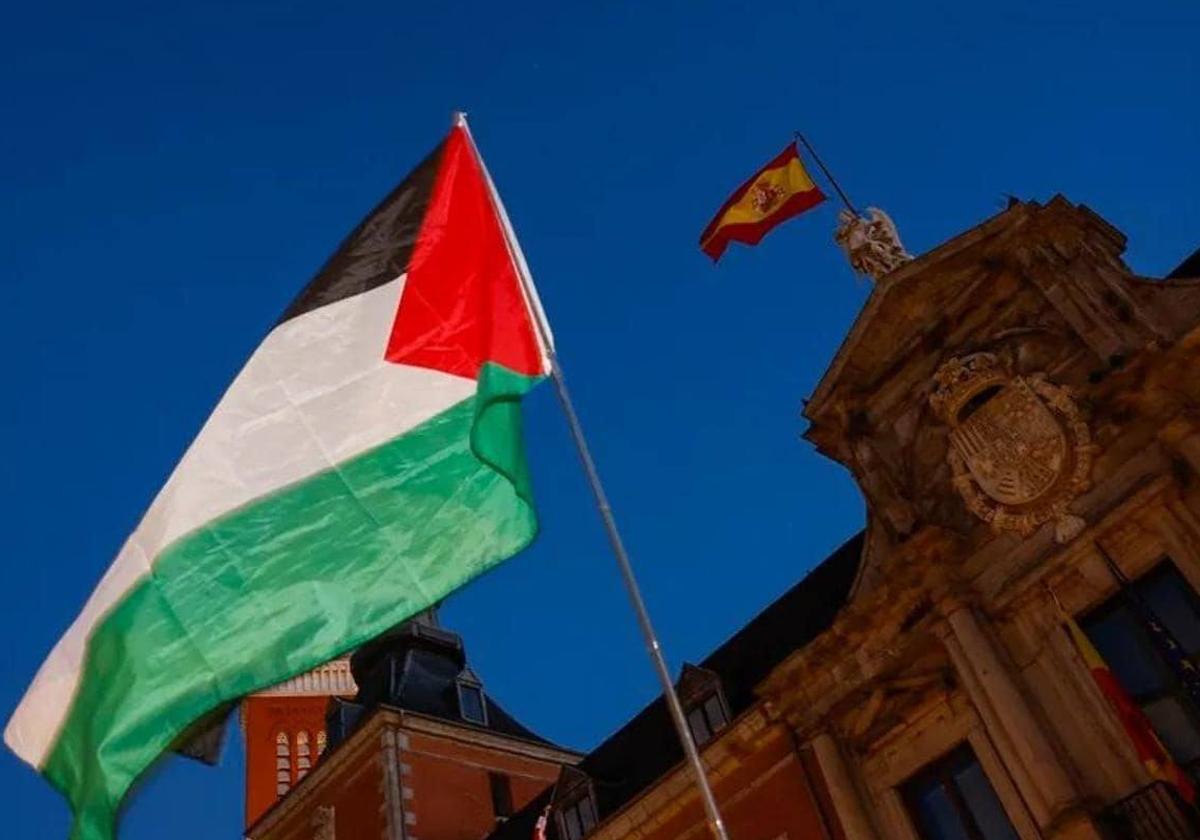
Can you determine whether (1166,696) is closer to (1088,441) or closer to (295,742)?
(1088,441)

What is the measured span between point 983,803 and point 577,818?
9.86m

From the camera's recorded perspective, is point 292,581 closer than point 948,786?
Yes

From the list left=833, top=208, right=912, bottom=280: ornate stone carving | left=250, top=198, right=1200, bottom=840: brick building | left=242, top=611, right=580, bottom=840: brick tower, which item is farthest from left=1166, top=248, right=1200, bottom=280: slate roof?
left=242, top=611, right=580, bottom=840: brick tower

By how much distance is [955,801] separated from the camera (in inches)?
649

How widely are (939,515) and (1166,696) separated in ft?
15.9

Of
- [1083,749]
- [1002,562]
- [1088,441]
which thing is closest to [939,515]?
[1002,562]

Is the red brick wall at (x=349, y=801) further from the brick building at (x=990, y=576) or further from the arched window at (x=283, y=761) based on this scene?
the arched window at (x=283, y=761)

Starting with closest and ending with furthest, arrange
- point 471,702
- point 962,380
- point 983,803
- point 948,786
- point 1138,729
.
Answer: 1. point 1138,729
2. point 983,803
3. point 948,786
4. point 962,380
5. point 471,702

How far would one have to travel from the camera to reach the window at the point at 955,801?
1606cm

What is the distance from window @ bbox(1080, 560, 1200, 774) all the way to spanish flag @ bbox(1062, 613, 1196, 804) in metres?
0.25

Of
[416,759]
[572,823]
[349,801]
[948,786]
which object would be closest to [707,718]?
[572,823]

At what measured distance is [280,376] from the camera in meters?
9.41

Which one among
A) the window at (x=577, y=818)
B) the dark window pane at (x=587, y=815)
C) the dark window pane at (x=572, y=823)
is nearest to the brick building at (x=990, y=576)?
the dark window pane at (x=587, y=815)

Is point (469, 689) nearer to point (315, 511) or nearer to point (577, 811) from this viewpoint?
point (577, 811)
